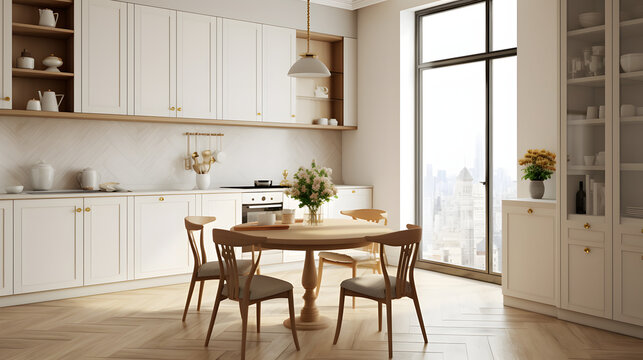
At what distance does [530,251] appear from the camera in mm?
4285

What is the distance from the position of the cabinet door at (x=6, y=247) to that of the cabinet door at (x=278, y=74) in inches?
103

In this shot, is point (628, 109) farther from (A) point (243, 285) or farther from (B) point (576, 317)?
(A) point (243, 285)

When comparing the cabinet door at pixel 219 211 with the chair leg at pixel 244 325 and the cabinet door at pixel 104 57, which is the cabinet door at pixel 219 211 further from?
the chair leg at pixel 244 325

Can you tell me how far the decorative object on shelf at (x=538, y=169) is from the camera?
4.42 metres

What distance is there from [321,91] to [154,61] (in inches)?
81.2

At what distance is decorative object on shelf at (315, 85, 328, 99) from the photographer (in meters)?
6.51

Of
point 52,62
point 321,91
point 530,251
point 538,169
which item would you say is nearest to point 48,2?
point 52,62

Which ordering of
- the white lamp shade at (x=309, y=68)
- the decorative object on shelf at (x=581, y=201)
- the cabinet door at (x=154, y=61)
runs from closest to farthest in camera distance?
the decorative object on shelf at (x=581, y=201) → the white lamp shade at (x=309, y=68) → the cabinet door at (x=154, y=61)

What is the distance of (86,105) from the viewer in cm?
486

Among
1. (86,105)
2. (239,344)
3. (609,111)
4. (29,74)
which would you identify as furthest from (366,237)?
(29,74)

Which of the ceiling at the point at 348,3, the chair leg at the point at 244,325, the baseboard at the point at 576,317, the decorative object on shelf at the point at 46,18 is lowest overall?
the baseboard at the point at 576,317

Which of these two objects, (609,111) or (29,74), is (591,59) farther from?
(29,74)

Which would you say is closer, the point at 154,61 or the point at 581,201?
the point at 581,201

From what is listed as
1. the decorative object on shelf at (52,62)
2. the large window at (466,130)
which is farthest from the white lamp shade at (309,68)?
the decorative object on shelf at (52,62)
